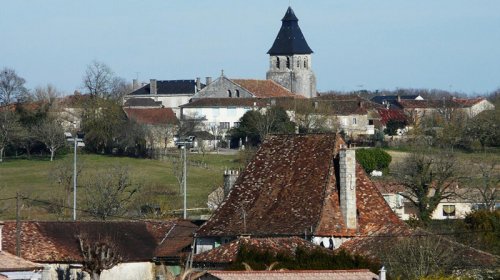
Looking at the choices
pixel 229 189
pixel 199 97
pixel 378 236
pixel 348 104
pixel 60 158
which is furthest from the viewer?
pixel 199 97

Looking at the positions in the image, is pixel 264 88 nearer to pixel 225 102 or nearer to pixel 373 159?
pixel 225 102

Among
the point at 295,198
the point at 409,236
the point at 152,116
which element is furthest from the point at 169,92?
the point at 409,236

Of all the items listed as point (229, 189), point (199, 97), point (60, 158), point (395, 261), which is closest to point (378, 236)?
point (395, 261)

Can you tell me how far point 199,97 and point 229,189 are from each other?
3658 inches

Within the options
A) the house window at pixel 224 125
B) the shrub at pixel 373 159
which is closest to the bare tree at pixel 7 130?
the shrub at pixel 373 159

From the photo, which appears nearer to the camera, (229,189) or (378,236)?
(378,236)

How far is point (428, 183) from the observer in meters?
69.3

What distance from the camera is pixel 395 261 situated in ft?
144

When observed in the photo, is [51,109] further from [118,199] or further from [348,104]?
[118,199]

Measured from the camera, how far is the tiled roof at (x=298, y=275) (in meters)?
35.9

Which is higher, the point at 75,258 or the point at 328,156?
the point at 328,156

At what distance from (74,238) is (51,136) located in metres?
55.9

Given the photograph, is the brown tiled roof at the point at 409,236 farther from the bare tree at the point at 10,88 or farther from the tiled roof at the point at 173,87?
the tiled roof at the point at 173,87

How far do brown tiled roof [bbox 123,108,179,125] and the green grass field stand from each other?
15.4 meters
